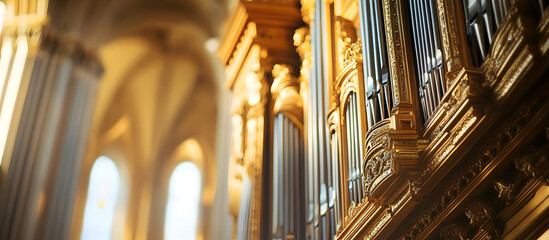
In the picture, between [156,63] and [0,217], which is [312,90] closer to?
[0,217]

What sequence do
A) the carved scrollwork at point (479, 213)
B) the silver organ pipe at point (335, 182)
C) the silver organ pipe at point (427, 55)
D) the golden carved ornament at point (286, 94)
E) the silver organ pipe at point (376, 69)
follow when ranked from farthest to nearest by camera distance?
the golden carved ornament at point (286, 94) < the silver organ pipe at point (335, 182) < the silver organ pipe at point (376, 69) < the silver organ pipe at point (427, 55) < the carved scrollwork at point (479, 213)

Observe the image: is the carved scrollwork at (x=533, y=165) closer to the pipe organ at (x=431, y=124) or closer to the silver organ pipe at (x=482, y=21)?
the pipe organ at (x=431, y=124)

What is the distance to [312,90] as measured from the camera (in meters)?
7.81

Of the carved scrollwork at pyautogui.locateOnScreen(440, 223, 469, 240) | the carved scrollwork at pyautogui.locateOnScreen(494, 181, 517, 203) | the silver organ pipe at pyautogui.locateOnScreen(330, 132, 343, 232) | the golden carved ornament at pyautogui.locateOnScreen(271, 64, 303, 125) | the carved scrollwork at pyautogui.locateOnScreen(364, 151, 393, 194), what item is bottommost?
the carved scrollwork at pyautogui.locateOnScreen(440, 223, 469, 240)

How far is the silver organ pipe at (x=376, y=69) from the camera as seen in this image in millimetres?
5039

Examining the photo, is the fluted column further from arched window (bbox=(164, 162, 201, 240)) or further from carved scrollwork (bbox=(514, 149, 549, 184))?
carved scrollwork (bbox=(514, 149, 549, 184))

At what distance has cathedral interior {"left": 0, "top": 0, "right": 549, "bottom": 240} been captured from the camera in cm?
378

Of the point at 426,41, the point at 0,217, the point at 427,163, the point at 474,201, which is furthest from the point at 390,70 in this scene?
the point at 0,217

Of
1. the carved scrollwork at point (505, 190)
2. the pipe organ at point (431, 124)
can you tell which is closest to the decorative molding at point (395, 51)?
the pipe organ at point (431, 124)

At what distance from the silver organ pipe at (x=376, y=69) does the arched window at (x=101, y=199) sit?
35.4 ft

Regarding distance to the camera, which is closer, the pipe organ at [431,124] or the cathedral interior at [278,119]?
the pipe organ at [431,124]

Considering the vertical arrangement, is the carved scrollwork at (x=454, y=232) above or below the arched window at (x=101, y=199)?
below

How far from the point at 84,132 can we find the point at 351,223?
27.4 ft

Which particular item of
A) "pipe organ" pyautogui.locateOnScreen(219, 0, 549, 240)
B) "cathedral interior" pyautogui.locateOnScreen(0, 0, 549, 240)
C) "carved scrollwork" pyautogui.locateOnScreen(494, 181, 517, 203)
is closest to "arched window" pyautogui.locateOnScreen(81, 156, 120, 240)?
"cathedral interior" pyautogui.locateOnScreen(0, 0, 549, 240)
